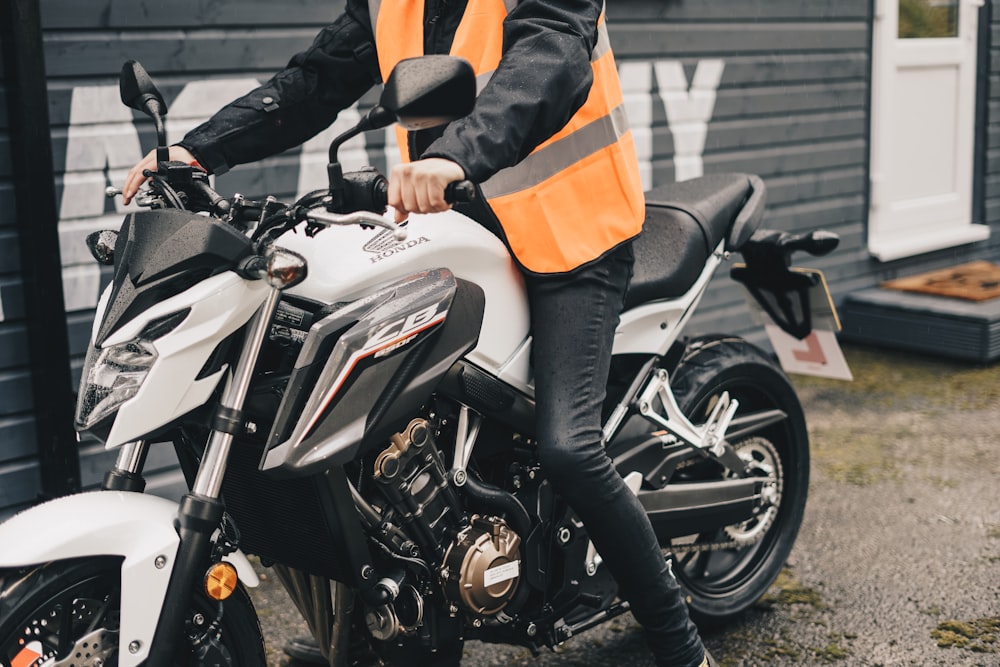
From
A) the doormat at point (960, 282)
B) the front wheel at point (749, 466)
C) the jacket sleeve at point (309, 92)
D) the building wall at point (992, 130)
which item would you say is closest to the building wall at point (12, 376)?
the jacket sleeve at point (309, 92)

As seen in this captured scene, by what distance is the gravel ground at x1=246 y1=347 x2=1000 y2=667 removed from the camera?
3.54 meters

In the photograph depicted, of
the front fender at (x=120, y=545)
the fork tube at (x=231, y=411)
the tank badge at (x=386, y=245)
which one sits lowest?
the front fender at (x=120, y=545)

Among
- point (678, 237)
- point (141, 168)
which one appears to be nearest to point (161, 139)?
point (141, 168)

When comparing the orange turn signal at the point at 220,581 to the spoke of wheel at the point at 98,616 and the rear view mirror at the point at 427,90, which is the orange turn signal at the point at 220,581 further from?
the rear view mirror at the point at 427,90

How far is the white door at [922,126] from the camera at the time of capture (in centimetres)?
759

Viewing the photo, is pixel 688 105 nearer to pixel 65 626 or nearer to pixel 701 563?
pixel 701 563

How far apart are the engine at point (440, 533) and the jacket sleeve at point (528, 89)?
602 mm

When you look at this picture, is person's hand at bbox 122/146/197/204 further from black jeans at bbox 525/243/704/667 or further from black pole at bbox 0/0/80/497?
black pole at bbox 0/0/80/497

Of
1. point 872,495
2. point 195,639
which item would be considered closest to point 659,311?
point 195,639

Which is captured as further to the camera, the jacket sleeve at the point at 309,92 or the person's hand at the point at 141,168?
the jacket sleeve at the point at 309,92

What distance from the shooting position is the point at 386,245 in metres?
2.60

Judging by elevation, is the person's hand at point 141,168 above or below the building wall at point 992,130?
above

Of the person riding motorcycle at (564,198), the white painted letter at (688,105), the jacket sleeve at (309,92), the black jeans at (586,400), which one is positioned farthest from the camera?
the white painted letter at (688,105)

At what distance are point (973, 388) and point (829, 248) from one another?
3.20m
